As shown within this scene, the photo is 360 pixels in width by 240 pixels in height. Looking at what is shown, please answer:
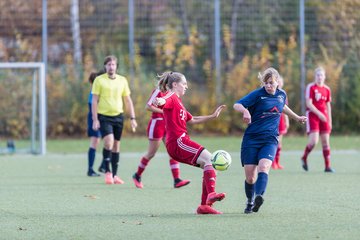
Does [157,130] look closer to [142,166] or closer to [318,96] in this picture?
[142,166]

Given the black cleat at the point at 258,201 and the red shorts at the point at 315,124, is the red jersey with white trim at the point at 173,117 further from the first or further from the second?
the red shorts at the point at 315,124

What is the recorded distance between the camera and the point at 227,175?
51.5 feet

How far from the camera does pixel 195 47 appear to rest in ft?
91.5

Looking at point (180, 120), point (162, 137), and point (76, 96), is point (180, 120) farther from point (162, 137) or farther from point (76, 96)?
point (76, 96)

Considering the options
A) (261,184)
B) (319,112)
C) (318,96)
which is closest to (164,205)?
(261,184)

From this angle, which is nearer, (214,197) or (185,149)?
(214,197)

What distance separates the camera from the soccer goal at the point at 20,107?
23.3m

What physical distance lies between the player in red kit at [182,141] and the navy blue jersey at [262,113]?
1.07 ft

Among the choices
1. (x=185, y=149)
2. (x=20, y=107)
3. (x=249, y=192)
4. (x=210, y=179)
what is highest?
(x=185, y=149)

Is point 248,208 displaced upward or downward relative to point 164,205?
upward

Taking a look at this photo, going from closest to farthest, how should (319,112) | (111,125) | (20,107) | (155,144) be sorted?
(155,144)
(111,125)
(319,112)
(20,107)

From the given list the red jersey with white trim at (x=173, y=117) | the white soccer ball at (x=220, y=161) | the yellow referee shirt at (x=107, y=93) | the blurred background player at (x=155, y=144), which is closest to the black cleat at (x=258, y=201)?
the white soccer ball at (x=220, y=161)

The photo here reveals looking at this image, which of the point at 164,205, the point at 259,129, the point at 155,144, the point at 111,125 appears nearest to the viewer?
the point at 259,129

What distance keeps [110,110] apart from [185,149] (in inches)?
170
